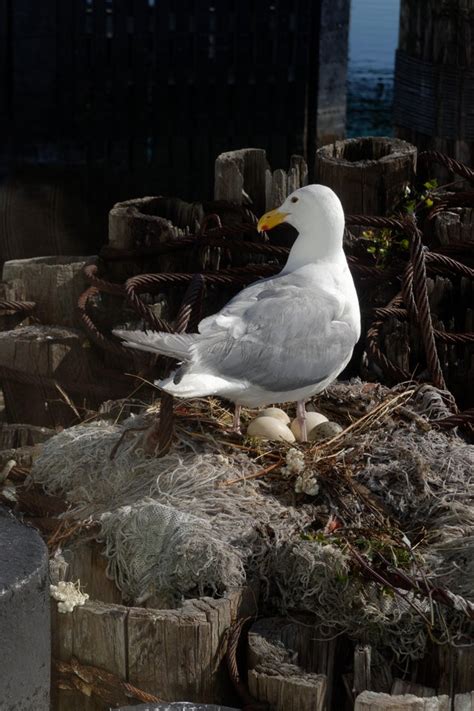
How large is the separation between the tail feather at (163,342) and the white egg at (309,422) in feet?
1.92

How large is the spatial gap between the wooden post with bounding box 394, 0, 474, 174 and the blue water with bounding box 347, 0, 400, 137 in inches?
246

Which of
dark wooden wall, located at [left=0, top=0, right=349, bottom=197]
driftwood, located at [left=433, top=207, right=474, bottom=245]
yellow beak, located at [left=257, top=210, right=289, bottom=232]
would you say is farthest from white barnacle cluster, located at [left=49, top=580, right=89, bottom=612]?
dark wooden wall, located at [left=0, top=0, right=349, bottom=197]

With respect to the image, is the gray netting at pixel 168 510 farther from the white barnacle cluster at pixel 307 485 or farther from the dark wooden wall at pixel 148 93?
the dark wooden wall at pixel 148 93

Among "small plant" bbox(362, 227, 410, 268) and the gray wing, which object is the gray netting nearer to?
the gray wing

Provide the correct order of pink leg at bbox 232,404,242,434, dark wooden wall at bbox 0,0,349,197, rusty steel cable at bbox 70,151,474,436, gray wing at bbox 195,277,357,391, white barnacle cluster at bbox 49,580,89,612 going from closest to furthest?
white barnacle cluster at bbox 49,580,89,612 < gray wing at bbox 195,277,357,391 < pink leg at bbox 232,404,242,434 < rusty steel cable at bbox 70,151,474,436 < dark wooden wall at bbox 0,0,349,197

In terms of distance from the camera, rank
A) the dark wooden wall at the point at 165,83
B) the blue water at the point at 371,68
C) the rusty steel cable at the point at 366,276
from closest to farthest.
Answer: the rusty steel cable at the point at 366,276
the dark wooden wall at the point at 165,83
the blue water at the point at 371,68

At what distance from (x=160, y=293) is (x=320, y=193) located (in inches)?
40.4

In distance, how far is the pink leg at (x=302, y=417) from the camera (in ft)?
15.9

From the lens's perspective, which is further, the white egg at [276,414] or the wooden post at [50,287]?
the wooden post at [50,287]

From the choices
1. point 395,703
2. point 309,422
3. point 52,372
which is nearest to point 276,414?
point 309,422

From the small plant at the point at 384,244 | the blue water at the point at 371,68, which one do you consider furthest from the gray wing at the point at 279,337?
the blue water at the point at 371,68

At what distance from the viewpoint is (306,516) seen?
4.16 metres

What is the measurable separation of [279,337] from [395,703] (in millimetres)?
1652

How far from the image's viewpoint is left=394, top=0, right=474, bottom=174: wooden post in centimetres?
654
